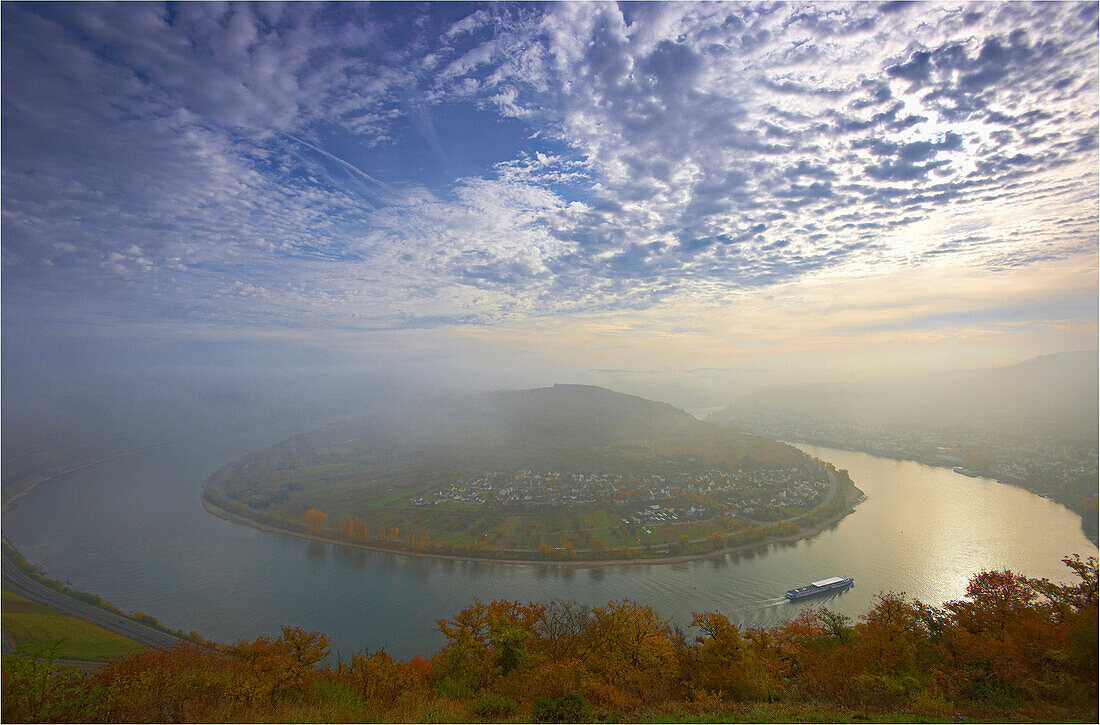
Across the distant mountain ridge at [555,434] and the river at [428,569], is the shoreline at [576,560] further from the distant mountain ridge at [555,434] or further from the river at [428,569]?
the distant mountain ridge at [555,434]

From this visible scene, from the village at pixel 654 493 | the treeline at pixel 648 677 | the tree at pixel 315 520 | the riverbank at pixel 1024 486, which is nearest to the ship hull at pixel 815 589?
the treeline at pixel 648 677

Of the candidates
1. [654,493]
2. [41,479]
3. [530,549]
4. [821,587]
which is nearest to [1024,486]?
[654,493]

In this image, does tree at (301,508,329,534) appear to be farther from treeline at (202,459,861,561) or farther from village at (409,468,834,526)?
village at (409,468,834,526)

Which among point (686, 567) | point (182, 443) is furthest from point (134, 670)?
point (182, 443)

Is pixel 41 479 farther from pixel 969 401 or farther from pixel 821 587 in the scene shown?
pixel 969 401

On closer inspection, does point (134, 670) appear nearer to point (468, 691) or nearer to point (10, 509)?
point (468, 691)
